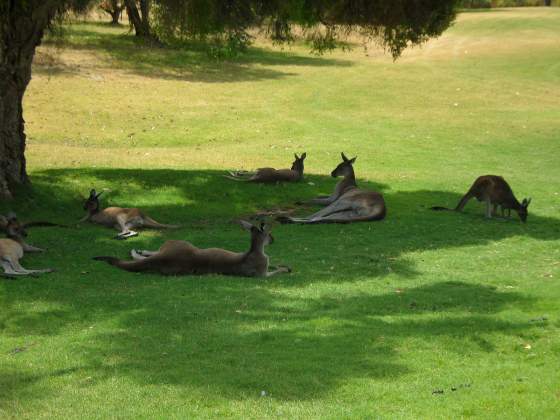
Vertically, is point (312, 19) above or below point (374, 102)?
above

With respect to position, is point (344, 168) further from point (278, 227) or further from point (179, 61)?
point (179, 61)

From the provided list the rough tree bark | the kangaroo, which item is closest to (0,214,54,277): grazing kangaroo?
the kangaroo

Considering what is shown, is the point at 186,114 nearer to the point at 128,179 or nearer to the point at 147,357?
the point at 128,179

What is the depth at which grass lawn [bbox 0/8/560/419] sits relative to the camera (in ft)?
22.6

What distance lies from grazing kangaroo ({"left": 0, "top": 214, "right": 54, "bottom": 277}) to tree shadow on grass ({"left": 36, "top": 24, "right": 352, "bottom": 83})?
22132 millimetres

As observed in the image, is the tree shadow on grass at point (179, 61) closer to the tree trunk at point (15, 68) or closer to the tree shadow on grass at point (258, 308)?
the tree trunk at point (15, 68)

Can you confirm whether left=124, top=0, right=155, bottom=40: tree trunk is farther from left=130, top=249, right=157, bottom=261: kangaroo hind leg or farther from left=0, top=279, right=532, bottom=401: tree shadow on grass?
left=0, top=279, right=532, bottom=401: tree shadow on grass

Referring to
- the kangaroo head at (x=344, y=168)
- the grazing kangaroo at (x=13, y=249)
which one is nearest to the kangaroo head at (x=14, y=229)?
the grazing kangaroo at (x=13, y=249)

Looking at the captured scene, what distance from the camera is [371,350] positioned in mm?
7824

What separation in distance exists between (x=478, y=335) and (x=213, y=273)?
377 cm

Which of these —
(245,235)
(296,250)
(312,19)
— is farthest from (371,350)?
(312,19)

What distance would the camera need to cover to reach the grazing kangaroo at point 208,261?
Result: 11062 millimetres

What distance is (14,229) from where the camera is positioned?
41.0ft

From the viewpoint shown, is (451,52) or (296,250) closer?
(296,250)
